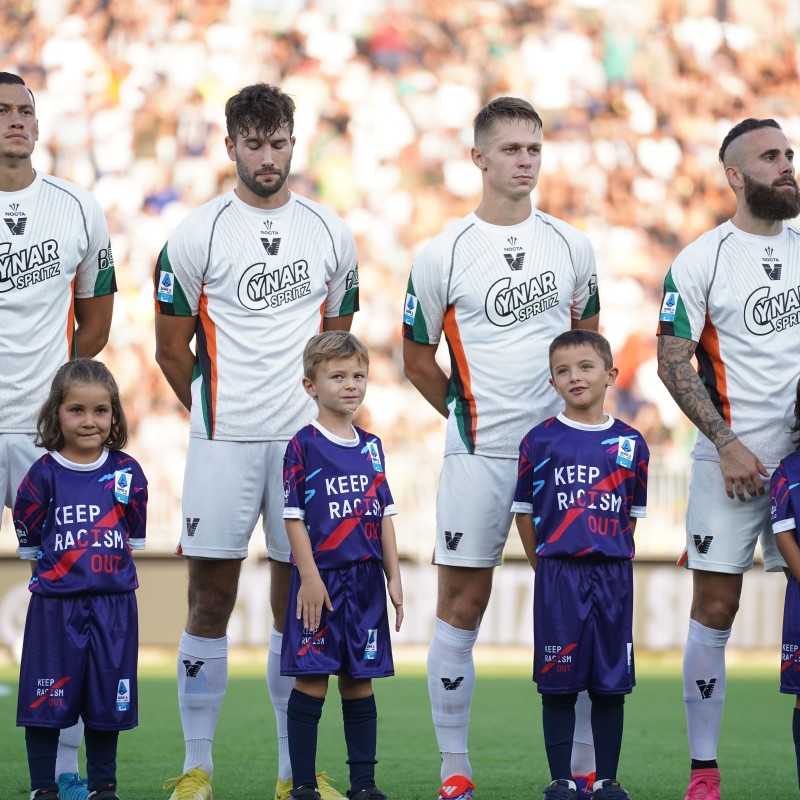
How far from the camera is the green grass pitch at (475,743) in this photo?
209 inches

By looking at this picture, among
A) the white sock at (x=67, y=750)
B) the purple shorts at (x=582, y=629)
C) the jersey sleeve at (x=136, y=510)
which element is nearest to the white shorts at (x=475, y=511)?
the purple shorts at (x=582, y=629)

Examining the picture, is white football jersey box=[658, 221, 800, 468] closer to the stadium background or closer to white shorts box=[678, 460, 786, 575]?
white shorts box=[678, 460, 786, 575]

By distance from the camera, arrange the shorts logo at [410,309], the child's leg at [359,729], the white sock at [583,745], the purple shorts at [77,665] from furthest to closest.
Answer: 1. the shorts logo at [410,309]
2. the white sock at [583,745]
3. the child's leg at [359,729]
4. the purple shorts at [77,665]

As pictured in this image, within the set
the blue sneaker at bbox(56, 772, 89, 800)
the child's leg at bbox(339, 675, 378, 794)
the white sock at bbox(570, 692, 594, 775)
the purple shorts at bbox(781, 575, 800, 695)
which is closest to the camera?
the child's leg at bbox(339, 675, 378, 794)

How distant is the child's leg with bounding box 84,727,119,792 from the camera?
165 inches

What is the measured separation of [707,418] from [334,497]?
1.31 metres

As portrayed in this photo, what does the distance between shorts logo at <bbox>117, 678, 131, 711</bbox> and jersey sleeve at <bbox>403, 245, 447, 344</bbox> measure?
5.17ft

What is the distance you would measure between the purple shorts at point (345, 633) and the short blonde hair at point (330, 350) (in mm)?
651

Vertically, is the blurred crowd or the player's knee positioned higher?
the blurred crowd

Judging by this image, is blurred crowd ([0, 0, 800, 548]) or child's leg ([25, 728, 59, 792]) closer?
child's leg ([25, 728, 59, 792])

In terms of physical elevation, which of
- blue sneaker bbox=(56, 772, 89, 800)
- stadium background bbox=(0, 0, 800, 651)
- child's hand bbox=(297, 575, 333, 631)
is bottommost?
blue sneaker bbox=(56, 772, 89, 800)

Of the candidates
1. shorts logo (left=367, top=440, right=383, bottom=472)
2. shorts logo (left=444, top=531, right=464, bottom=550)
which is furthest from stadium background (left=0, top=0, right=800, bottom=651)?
shorts logo (left=367, top=440, right=383, bottom=472)

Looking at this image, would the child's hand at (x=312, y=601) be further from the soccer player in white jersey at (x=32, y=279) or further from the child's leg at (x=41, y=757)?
the soccer player in white jersey at (x=32, y=279)

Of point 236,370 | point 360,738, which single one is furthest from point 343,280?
point 360,738
